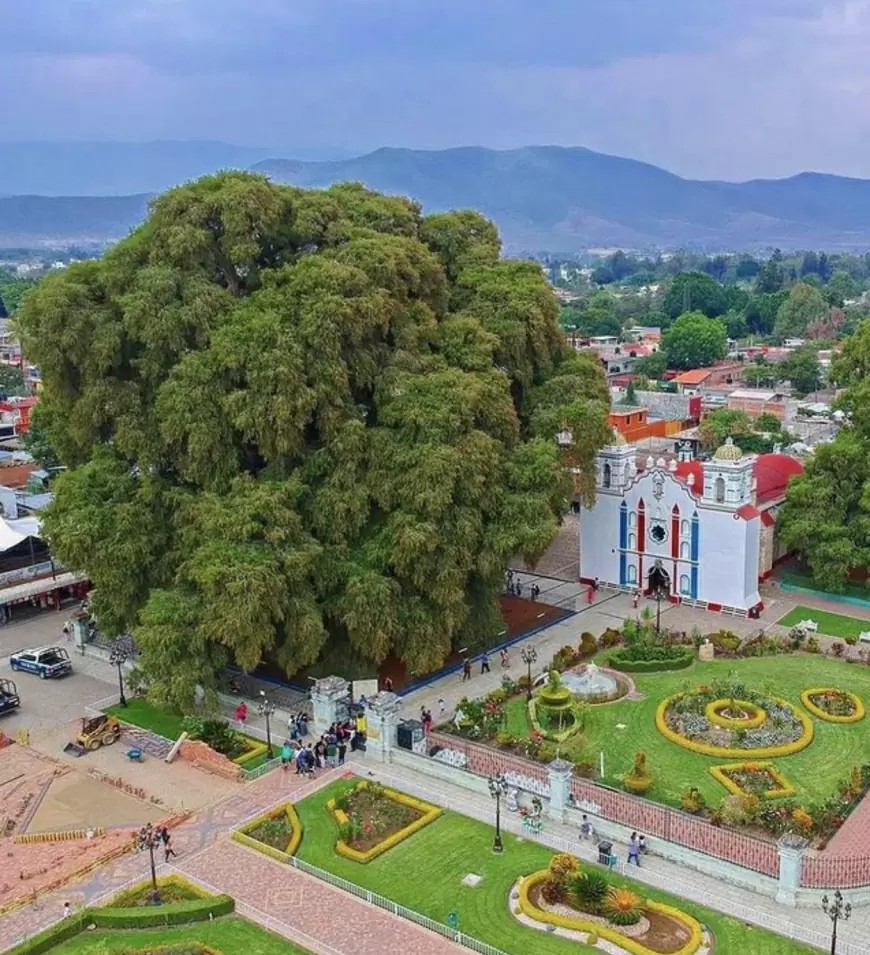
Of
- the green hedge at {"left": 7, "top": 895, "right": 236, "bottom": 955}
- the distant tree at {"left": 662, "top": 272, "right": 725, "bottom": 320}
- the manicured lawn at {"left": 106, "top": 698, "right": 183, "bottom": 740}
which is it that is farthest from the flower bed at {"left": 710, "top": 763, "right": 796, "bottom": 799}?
the distant tree at {"left": 662, "top": 272, "right": 725, "bottom": 320}

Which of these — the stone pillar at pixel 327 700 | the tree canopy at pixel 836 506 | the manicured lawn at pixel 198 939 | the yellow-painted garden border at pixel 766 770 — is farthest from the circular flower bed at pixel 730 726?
the manicured lawn at pixel 198 939

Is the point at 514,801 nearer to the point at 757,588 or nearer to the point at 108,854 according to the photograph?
the point at 108,854

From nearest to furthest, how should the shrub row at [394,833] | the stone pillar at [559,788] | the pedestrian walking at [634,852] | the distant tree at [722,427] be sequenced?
the pedestrian walking at [634,852] → the shrub row at [394,833] → the stone pillar at [559,788] → the distant tree at [722,427]

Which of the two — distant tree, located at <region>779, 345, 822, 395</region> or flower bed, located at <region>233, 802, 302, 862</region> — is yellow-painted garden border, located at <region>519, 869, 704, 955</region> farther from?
distant tree, located at <region>779, 345, 822, 395</region>

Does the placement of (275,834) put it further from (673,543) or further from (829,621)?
(829,621)

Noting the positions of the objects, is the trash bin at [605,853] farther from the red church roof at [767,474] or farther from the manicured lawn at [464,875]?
the red church roof at [767,474]

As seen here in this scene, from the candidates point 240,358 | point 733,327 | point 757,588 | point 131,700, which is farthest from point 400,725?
point 733,327

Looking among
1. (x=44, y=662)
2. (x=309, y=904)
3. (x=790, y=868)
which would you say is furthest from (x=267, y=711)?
(x=790, y=868)
